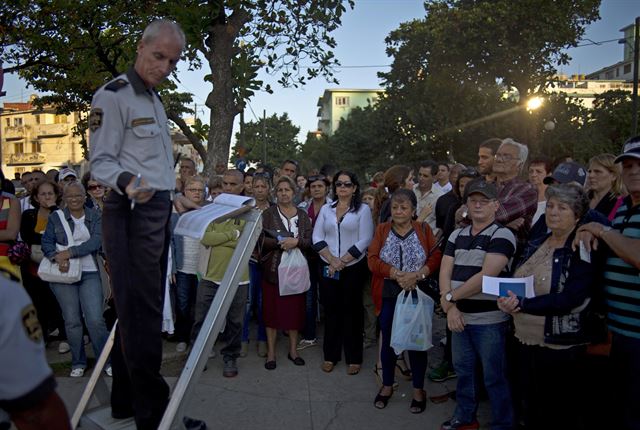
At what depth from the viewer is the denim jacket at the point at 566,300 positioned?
3.55 meters

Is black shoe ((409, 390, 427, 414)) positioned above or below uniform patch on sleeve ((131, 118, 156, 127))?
below

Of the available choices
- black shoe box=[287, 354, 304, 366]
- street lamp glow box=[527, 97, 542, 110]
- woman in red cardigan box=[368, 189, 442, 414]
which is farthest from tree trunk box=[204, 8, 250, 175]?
street lamp glow box=[527, 97, 542, 110]

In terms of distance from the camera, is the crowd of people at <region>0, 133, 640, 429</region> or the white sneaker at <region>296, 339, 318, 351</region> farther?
the white sneaker at <region>296, 339, 318, 351</region>

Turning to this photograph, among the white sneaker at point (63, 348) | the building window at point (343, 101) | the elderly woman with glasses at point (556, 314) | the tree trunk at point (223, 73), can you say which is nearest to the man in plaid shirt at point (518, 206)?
the elderly woman with glasses at point (556, 314)

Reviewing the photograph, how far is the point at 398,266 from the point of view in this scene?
503cm

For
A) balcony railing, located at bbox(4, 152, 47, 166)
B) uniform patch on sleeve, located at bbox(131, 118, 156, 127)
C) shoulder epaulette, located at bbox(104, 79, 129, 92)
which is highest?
balcony railing, located at bbox(4, 152, 47, 166)

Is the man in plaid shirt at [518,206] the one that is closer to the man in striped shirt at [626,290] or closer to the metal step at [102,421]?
the man in striped shirt at [626,290]

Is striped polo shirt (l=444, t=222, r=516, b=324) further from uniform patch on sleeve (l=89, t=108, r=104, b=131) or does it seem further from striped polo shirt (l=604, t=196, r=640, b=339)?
uniform patch on sleeve (l=89, t=108, r=104, b=131)

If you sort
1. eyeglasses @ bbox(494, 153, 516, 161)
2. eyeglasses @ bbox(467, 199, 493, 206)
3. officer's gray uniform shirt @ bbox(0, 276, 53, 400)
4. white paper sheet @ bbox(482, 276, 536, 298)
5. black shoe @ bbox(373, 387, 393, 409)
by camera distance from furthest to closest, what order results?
eyeglasses @ bbox(494, 153, 516, 161) < black shoe @ bbox(373, 387, 393, 409) < eyeglasses @ bbox(467, 199, 493, 206) < white paper sheet @ bbox(482, 276, 536, 298) < officer's gray uniform shirt @ bbox(0, 276, 53, 400)

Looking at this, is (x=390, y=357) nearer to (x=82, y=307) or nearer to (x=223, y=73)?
(x=82, y=307)

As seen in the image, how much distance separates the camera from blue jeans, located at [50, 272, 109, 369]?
5535 millimetres

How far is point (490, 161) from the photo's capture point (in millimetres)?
5785

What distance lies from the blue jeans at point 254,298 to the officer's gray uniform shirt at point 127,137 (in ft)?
11.3

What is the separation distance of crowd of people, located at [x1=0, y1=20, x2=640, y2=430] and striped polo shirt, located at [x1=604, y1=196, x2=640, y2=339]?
0.04 ft
